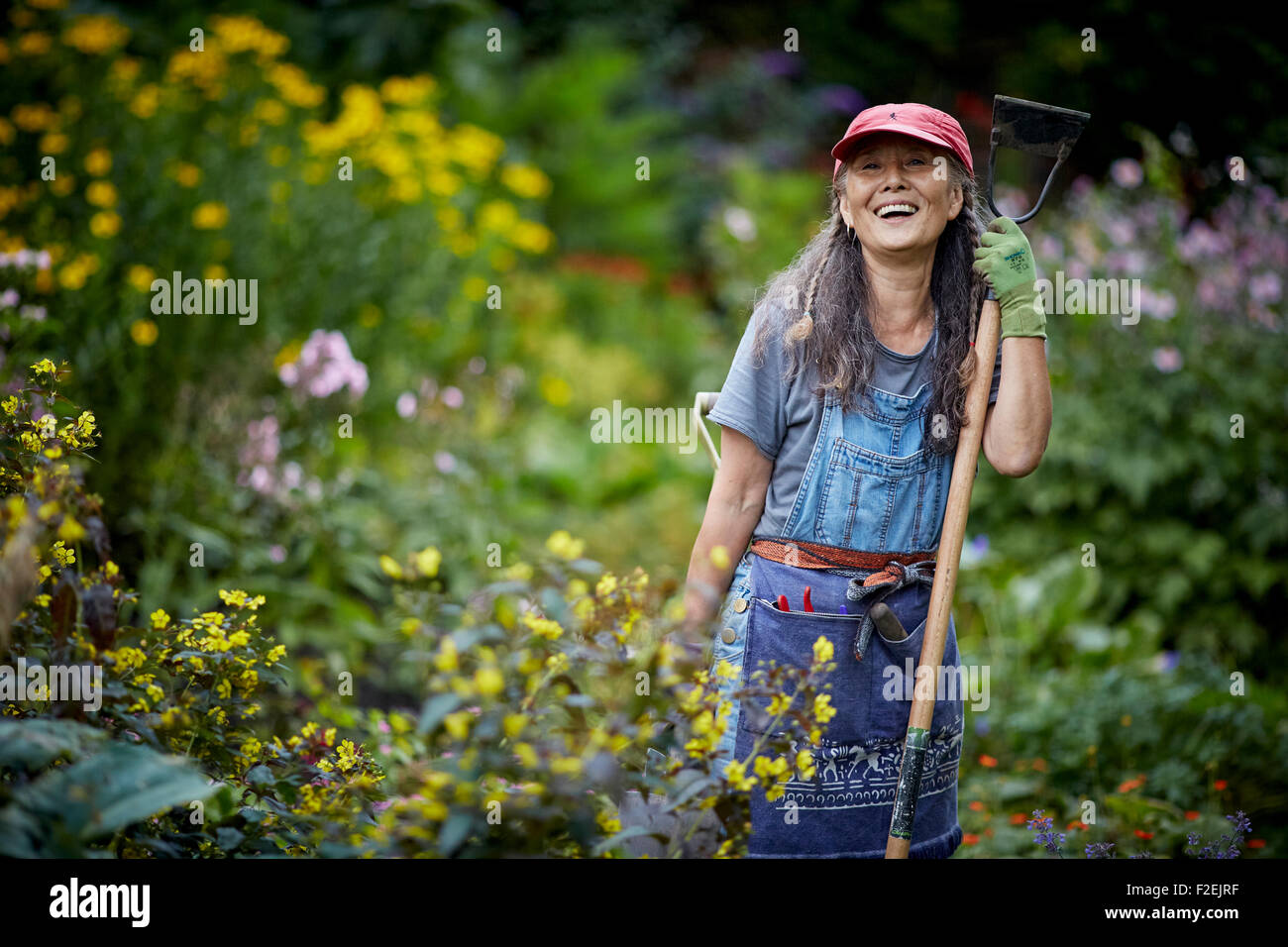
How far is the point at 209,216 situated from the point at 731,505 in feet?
10.7

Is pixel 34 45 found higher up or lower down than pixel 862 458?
higher up

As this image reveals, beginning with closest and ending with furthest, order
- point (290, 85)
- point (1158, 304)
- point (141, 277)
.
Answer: point (141, 277)
point (1158, 304)
point (290, 85)

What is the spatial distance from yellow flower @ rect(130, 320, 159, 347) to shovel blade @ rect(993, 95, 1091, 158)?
10.1 feet

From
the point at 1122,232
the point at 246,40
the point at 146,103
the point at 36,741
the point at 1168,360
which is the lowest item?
the point at 36,741

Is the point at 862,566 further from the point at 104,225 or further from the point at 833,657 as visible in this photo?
the point at 104,225

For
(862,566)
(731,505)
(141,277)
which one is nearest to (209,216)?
(141,277)

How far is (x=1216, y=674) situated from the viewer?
13.1 ft

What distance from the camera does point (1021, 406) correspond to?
77.8 inches

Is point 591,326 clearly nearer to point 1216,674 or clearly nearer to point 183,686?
point 1216,674

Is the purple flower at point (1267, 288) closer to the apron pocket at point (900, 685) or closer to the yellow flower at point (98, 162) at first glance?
the apron pocket at point (900, 685)

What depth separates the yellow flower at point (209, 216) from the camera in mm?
4395

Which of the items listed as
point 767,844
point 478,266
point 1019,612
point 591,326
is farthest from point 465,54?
point 767,844

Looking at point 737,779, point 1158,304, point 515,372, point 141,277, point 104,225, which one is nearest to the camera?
point 737,779
